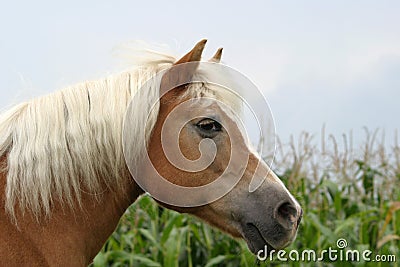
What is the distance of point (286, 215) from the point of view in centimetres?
263

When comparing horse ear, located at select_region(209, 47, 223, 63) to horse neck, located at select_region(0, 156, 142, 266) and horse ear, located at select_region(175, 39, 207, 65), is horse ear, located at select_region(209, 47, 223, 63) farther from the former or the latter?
horse neck, located at select_region(0, 156, 142, 266)

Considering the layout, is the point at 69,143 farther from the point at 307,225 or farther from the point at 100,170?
the point at 307,225

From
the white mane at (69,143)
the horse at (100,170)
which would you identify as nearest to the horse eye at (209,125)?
the horse at (100,170)

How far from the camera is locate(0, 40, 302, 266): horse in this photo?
2461mm

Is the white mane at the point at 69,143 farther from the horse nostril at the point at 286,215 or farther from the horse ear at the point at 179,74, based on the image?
the horse nostril at the point at 286,215

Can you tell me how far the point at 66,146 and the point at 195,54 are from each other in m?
0.66

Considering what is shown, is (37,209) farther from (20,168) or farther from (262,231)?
(262,231)

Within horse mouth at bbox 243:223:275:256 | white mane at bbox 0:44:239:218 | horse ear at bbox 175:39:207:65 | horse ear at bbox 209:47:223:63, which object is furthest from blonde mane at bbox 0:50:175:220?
horse mouth at bbox 243:223:275:256

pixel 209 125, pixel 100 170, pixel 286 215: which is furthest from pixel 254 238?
pixel 100 170

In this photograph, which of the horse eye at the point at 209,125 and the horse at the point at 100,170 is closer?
the horse at the point at 100,170

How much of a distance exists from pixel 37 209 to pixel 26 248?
0.53ft

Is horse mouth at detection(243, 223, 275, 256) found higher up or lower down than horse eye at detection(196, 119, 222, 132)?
lower down

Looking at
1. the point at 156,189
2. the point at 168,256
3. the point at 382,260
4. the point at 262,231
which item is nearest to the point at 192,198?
the point at 156,189

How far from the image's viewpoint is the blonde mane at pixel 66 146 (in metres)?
2.46
